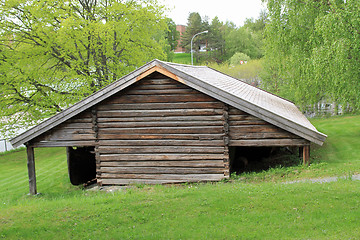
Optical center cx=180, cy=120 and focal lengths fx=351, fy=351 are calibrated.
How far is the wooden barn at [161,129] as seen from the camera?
1174 cm

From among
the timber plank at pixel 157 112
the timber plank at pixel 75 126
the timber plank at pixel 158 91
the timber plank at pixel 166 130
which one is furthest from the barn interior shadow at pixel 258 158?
the timber plank at pixel 75 126

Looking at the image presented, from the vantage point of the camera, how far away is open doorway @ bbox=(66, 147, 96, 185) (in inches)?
598

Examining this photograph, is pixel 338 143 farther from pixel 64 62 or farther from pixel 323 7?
pixel 64 62

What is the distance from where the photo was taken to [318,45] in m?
18.1

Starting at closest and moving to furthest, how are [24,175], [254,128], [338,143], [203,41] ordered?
[254,128] < [338,143] < [24,175] < [203,41]

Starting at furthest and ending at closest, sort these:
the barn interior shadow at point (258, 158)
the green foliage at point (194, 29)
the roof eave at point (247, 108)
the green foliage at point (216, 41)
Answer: the green foliage at point (194, 29), the green foliage at point (216, 41), the barn interior shadow at point (258, 158), the roof eave at point (247, 108)

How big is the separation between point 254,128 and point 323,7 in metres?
9.86

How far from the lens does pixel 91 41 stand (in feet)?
69.8

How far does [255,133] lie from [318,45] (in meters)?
8.99

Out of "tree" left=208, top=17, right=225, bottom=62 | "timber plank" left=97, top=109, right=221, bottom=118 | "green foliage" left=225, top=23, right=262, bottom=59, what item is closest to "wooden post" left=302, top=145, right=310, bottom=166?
"timber plank" left=97, top=109, right=221, bottom=118

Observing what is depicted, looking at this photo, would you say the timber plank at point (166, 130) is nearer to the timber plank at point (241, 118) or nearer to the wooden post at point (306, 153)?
the timber plank at point (241, 118)

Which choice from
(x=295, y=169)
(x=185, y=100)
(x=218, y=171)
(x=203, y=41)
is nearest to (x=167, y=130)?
(x=185, y=100)

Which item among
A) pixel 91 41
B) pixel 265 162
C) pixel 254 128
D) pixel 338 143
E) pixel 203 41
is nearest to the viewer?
pixel 254 128

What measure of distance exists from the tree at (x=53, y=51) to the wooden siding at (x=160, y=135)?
8323 millimetres
